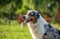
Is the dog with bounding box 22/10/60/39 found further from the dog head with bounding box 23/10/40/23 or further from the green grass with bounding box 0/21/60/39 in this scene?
the green grass with bounding box 0/21/60/39

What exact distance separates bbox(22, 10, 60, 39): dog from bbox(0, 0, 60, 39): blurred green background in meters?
0.22

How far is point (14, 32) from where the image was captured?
246cm

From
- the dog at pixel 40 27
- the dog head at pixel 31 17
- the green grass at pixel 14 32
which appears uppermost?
the dog head at pixel 31 17

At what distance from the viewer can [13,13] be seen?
2.52m

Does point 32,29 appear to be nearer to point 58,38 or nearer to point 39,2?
point 58,38

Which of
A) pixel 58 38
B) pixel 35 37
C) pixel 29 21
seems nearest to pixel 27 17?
pixel 29 21

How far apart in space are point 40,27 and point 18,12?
422 mm

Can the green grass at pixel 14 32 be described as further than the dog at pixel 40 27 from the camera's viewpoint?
Yes

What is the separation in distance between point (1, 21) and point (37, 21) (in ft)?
1.92

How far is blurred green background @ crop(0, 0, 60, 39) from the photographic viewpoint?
245cm

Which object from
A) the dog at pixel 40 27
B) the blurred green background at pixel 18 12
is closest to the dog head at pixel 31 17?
the dog at pixel 40 27

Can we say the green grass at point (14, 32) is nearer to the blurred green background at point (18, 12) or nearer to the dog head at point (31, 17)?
the blurred green background at point (18, 12)

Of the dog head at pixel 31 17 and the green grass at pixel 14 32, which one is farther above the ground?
the dog head at pixel 31 17

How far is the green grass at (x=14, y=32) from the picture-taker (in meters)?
2.42
